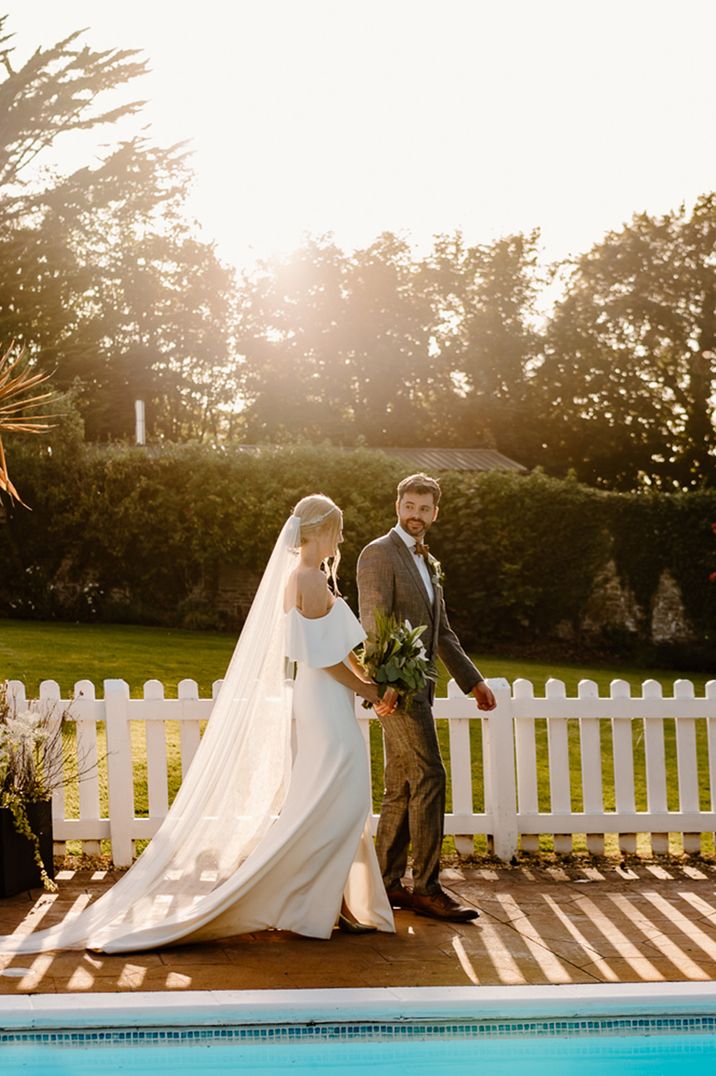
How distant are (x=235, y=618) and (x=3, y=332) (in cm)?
853

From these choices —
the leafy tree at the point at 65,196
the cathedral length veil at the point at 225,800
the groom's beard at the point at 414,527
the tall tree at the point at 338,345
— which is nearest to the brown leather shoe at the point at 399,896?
the cathedral length veil at the point at 225,800

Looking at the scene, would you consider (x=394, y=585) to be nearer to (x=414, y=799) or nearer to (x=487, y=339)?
(x=414, y=799)

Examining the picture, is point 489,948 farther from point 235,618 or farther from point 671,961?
point 235,618

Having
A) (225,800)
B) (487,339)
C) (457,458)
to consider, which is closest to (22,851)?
(225,800)

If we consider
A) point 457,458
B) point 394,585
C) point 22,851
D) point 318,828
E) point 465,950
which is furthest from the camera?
point 457,458

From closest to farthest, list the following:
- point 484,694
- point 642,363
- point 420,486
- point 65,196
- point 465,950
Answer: point 465,950
point 420,486
point 484,694
point 65,196
point 642,363

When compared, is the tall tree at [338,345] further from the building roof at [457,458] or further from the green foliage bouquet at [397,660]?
the green foliage bouquet at [397,660]

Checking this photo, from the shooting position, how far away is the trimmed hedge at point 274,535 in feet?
57.5

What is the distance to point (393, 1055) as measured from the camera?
12.5ft

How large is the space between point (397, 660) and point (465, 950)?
1.22m

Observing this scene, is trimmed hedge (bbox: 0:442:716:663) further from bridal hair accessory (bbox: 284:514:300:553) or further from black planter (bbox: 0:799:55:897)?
bridal hair accessory (bbox: 284:514:300:553)

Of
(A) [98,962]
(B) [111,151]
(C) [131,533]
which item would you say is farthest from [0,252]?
(A) [98,962]

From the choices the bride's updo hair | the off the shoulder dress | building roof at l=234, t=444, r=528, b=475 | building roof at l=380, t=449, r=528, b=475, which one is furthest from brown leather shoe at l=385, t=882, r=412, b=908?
building roof at l=380, t=449, r=528, b=475

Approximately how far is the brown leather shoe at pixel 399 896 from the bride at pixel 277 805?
41 centimetres
